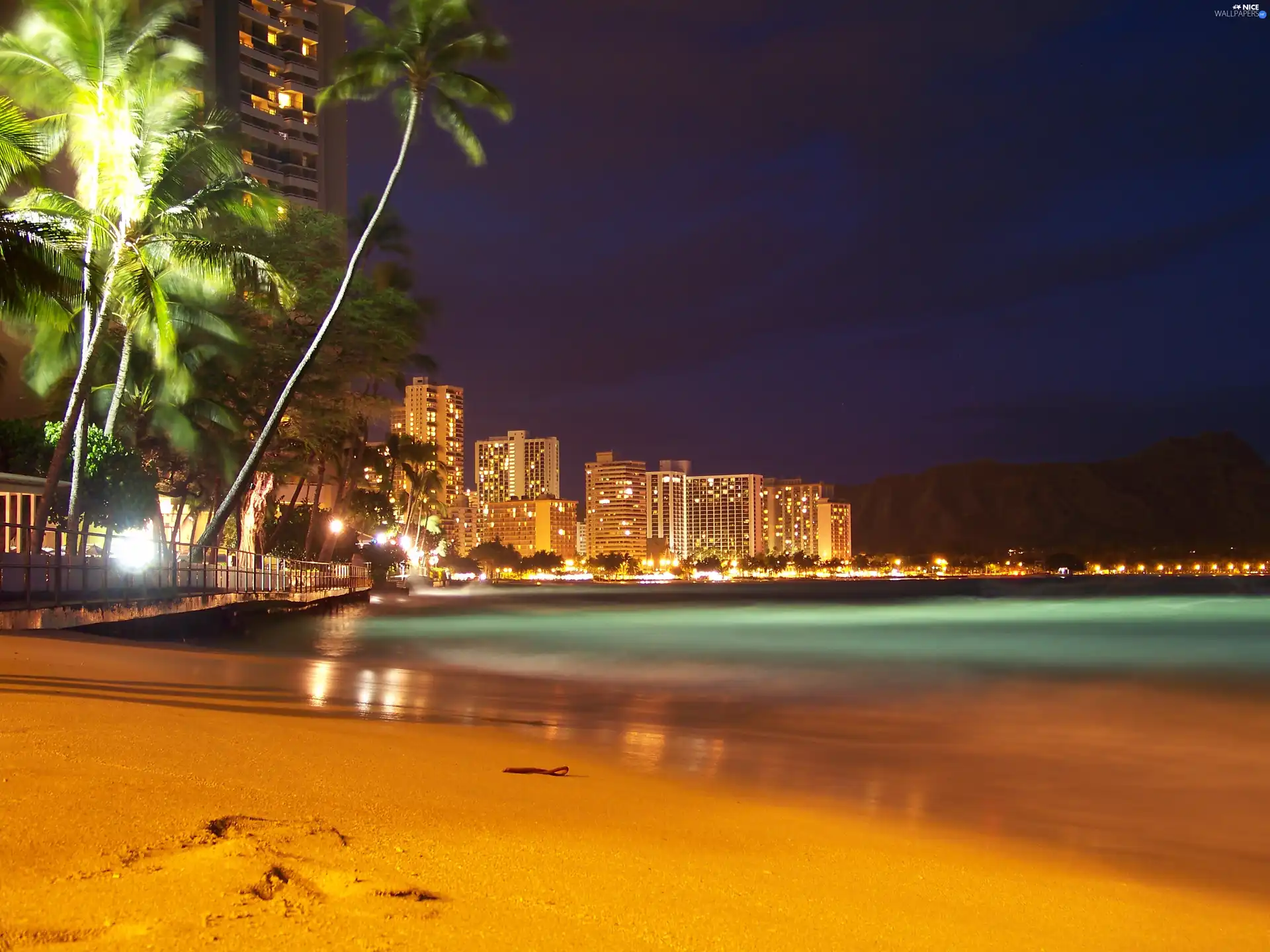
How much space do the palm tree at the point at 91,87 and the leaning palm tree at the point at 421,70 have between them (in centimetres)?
489

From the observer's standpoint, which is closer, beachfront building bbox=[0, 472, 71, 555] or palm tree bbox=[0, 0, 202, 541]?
palm tree bbox=[0, 0, 202, 541]

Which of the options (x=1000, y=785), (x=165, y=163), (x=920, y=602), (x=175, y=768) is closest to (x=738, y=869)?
(x=175, y=768)

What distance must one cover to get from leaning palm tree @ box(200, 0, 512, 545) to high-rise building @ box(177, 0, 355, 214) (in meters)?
55.7

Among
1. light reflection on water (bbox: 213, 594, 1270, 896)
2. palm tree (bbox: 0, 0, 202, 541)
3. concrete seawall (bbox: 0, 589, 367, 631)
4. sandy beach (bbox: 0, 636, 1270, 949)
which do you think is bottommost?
light reflection on water (bbox: 213, 594, 1270, 896)

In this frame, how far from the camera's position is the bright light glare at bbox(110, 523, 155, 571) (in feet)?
68.4

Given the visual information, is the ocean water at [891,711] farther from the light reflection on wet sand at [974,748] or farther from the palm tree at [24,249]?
the palm tree at [24,249]

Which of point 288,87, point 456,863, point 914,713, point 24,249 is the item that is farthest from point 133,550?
point 288,87

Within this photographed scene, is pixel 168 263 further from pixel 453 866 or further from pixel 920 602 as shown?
pixel 920 602

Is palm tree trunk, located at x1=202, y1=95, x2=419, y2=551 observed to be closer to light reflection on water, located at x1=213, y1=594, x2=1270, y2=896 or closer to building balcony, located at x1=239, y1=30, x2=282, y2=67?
light reflection on water, located at x1=213, y1=594, x2=1270, y2=896

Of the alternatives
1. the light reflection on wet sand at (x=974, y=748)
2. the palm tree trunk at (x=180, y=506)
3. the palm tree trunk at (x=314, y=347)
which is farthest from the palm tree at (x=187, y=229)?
the palm tree trunk at (x=180, y=506)

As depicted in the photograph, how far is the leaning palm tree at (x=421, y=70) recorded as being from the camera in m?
25.1

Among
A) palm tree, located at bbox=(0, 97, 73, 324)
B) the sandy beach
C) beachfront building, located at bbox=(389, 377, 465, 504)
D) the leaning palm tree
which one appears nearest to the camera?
the sandy beach

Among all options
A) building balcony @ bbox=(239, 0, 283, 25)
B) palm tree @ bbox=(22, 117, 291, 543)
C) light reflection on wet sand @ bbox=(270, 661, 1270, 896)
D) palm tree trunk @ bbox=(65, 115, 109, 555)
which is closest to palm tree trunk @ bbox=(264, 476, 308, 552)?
palm tree @ bbox=(22, 117, 291, 543)

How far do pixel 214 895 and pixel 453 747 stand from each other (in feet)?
14.2
